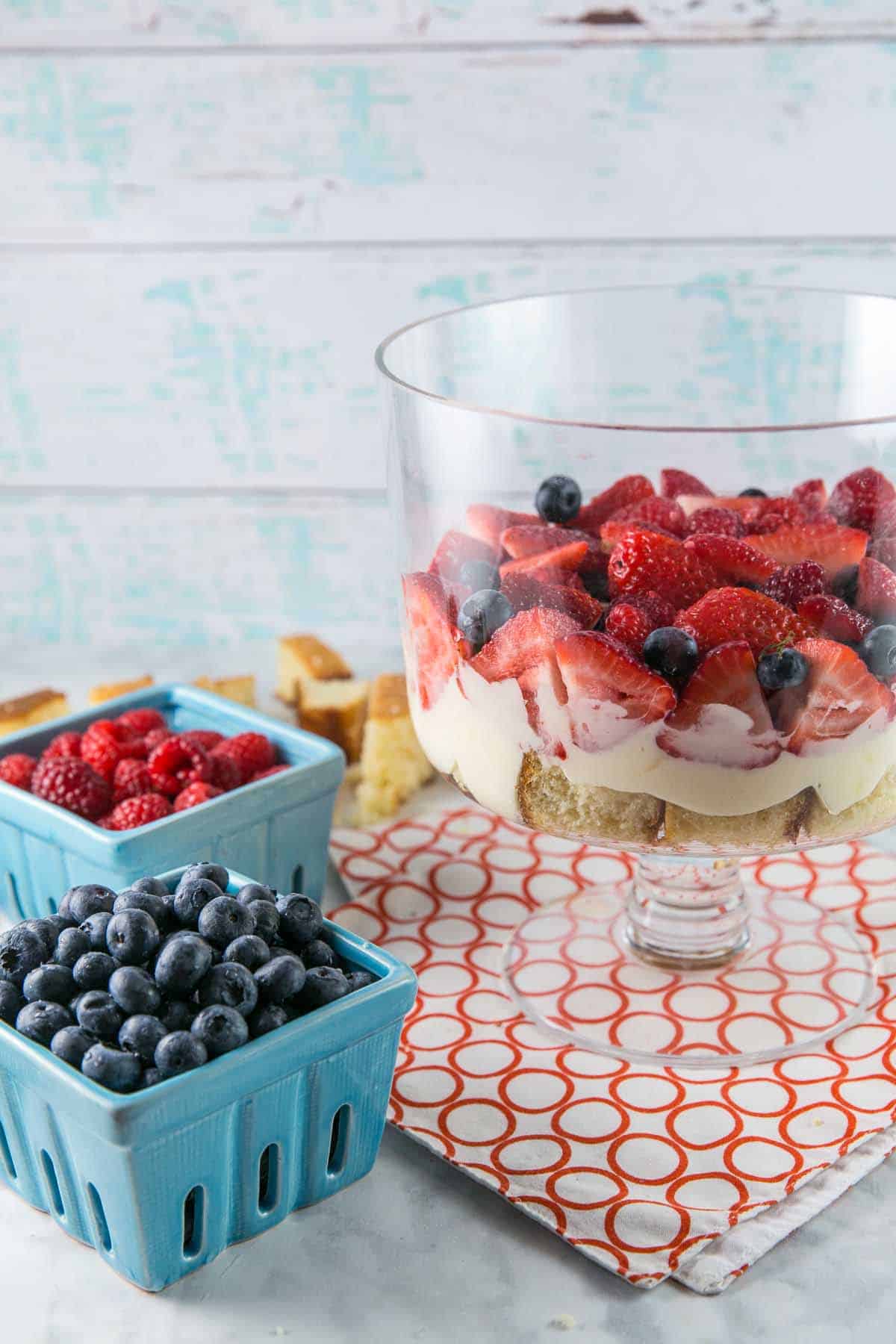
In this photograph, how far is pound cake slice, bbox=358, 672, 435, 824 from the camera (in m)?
1.39

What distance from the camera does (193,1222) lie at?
0.86 m

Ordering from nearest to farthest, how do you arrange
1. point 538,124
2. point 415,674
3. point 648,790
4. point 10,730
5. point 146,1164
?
point 146,1164 < point 648,790 < point 415,674 < point 10,730 < point 538,124

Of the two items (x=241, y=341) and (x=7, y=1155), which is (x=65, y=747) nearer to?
(x=7, y=1155)

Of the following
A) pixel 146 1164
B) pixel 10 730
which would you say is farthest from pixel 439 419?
pixel 10 730

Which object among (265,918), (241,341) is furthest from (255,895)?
(241,341)

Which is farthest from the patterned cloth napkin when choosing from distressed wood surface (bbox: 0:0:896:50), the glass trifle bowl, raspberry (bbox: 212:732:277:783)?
distressed wood surface (bbox: 0:0:896:50)

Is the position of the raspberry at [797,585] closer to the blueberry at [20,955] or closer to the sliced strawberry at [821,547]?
the sliced strawberry at [821,547]

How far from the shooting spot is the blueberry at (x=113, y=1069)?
794 mm

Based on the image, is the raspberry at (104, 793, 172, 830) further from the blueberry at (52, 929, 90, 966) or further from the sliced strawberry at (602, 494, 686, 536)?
the sliced strawberry at (602, 494, 686, 536)

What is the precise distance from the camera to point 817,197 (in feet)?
5.35

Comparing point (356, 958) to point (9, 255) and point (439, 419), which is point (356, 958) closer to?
point (439, 419)

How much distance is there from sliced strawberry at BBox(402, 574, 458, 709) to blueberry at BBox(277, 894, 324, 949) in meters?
0.18

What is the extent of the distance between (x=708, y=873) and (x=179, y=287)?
0.97 m

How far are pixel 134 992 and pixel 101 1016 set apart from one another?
22mm
